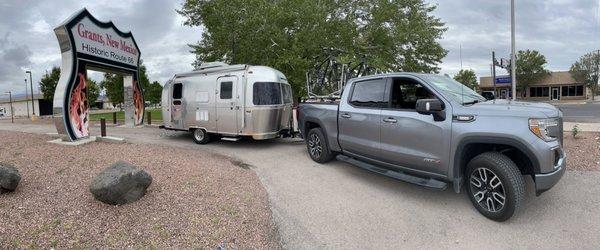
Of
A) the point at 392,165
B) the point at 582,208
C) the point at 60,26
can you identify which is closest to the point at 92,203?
the point at 392,165

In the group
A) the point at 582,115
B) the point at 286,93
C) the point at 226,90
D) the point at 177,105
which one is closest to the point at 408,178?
the point at 286,93

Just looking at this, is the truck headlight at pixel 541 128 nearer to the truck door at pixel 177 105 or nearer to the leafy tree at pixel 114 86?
the truck door at pixel 177 105

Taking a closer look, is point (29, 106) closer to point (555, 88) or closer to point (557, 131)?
point (557, 131)

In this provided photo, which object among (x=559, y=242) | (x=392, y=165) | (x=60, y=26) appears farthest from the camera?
(x=60, y=26)

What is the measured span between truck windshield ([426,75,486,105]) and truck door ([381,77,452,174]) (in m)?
→ 0.19

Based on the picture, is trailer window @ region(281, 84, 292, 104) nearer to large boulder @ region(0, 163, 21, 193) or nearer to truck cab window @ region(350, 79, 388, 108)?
truck cab window @ region(350, 79, 388, 108)

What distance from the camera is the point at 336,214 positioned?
16.8ft

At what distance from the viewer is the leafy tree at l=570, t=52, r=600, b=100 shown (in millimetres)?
50625

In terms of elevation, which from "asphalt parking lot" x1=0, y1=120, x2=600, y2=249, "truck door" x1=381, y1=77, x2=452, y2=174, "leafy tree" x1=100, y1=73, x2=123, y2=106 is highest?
"leafy tree" x1=100, y1=73, x2=123, y2=106

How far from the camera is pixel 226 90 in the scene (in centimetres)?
1038

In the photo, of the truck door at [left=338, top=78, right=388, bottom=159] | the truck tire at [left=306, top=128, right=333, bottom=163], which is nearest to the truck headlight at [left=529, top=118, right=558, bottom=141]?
the truck door at [left=338, top=78, right=388, bottom=159]

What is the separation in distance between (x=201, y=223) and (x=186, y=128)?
25.1 ft

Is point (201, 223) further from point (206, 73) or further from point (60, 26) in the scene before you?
point (60, 26)

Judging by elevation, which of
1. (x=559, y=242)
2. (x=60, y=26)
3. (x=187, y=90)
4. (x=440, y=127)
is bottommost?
(x=559, y=242)
